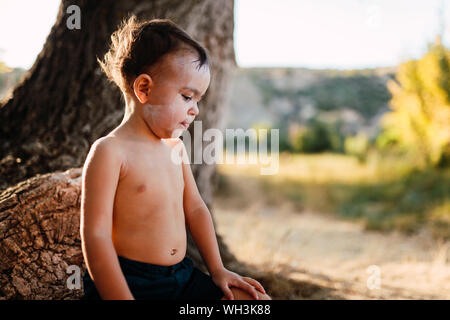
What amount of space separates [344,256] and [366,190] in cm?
330

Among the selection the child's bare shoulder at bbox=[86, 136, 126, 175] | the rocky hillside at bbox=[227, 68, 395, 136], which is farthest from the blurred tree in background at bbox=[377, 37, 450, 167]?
the rocky hillside at bbox=[227, 68, 395, 136]

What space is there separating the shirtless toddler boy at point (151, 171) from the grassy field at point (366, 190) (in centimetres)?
435

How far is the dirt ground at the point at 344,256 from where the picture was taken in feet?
9.78

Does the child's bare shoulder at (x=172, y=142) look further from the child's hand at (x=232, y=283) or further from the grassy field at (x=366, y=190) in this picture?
the grassy field at (x=366, y=190)

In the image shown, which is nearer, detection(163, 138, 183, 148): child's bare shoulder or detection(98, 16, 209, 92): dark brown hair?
detection(98, 16, 209, 92): dark brown hair

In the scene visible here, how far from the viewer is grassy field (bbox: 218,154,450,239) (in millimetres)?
5750

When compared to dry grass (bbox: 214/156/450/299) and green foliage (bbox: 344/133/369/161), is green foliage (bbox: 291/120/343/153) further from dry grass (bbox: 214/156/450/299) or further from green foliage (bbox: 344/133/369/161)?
dry grass (bbox: 214/156/450/299)

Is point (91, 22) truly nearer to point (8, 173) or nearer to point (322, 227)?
point (8, 173)

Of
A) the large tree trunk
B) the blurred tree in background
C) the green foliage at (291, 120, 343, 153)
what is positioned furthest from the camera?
the green foliage at (291, 120, 343, 153)

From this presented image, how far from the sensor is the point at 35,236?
189 cm

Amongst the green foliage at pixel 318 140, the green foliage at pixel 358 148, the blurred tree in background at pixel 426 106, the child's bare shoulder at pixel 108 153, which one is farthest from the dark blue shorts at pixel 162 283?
the green foliage at pixel 318 140

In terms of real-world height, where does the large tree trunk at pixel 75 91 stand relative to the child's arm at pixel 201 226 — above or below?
above
